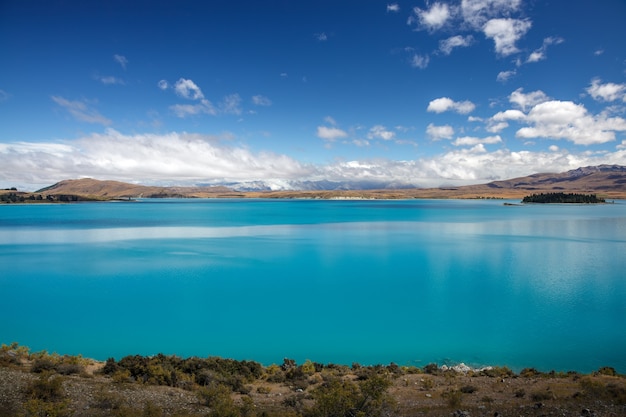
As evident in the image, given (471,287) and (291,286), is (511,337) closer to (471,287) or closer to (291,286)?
(471,287)

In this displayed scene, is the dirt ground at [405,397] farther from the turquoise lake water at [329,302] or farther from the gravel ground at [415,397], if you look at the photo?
the turquoise lake water at [329,302]

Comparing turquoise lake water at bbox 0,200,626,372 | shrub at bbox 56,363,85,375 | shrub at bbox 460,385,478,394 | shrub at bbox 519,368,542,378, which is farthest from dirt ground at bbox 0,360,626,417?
turquoise lake water at bbox 0,200,626,372

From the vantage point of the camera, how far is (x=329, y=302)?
19453 millimetres

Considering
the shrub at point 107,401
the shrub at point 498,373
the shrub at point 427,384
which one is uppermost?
the shrub at point 107,401

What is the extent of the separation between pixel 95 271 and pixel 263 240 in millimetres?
18720

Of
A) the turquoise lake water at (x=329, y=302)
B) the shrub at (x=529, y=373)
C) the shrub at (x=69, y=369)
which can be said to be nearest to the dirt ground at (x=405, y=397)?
the shrub at (x=69, y=369)

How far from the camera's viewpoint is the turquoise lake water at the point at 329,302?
13.6 meters

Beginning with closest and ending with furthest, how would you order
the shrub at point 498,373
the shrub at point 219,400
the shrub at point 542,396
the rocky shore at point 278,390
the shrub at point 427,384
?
the shrub at point 219,400, the rocky shore at point 278,390, the shrub at point 542,396, the shrub at point 427,384, the shrub at point 498,373

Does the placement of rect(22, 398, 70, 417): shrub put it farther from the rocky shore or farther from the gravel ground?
the gravel ground

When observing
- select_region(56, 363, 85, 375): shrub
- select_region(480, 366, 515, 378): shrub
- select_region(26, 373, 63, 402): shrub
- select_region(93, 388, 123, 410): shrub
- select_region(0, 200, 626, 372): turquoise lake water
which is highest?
select_region(26, 373, 63, 402): shrub

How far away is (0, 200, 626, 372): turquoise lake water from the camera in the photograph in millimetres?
13625

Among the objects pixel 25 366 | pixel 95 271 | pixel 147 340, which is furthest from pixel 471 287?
pixel 95 271

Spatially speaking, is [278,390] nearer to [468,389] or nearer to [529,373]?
[468,389]

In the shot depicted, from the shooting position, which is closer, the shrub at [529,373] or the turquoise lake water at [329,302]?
the shrub at [529,373]
